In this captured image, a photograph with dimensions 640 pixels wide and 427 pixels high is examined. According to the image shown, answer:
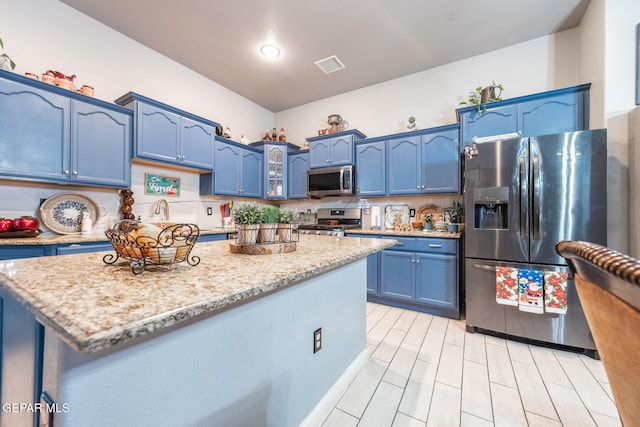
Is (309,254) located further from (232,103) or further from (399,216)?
(232,103)

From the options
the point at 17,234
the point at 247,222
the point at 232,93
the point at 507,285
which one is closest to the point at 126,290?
the point at 247,222

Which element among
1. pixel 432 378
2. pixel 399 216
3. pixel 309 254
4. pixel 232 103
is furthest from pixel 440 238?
pixel 232 103

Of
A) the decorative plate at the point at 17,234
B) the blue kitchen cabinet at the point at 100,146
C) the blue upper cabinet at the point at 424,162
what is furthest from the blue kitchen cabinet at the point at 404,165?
the decorative plate at the point at 17,234

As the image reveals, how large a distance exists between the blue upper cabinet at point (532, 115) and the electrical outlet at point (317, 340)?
8.22 ft

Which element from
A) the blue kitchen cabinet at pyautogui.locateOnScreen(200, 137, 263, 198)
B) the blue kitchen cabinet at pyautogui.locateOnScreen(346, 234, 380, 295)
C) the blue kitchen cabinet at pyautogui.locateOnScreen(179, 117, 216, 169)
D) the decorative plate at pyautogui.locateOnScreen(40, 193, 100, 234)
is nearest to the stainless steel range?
the blue kitchen cabinet at pyautogui.locateOnScreen(346, 234, 380, 295)

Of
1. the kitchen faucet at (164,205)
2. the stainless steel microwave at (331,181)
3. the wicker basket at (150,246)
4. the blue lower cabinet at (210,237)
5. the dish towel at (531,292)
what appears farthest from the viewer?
the stainless steel microwave at (331,181)

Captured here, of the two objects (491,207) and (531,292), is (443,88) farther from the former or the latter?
(531,292)

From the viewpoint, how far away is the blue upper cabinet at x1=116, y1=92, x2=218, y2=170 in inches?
102

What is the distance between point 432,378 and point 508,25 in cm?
330

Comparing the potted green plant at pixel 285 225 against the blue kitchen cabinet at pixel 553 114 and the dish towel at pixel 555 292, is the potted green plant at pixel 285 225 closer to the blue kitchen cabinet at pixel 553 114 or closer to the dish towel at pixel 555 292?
the dish towel at pixel 555 292

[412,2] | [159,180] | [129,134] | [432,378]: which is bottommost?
[432,378]

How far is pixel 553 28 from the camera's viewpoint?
259 centimetres

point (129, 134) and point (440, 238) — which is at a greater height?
point (129, 134)

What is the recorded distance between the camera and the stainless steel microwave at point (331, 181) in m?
3.50
